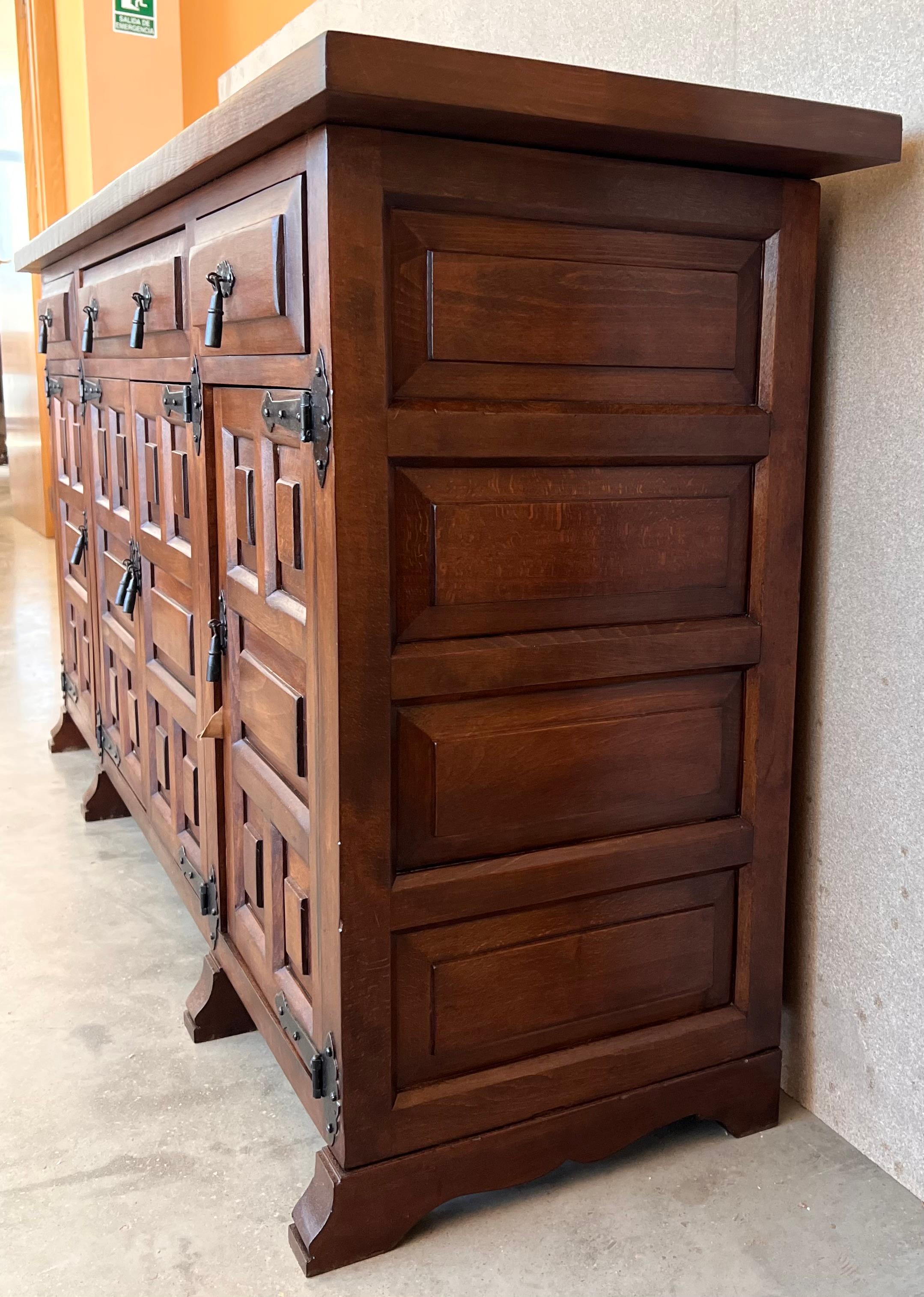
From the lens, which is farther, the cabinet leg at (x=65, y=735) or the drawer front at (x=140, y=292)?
the cabinet leg at (x=65, y=735)

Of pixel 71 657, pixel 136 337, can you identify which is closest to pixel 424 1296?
pixel 136 337

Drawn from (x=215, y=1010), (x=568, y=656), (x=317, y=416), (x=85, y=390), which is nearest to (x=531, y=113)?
(x=317, y=416)

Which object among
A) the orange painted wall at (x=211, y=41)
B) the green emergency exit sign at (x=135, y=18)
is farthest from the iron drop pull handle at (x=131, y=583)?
the green emergency exit sign at (x=135, y=18)

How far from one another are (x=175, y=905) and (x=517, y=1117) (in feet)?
3.78

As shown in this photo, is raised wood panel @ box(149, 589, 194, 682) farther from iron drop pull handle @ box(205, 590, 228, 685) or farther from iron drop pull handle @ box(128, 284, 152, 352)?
iron drop pull handle @ box(128, 284, 152, 352)

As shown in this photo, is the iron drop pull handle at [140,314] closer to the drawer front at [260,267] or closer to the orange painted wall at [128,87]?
the drawer front at [260,267]

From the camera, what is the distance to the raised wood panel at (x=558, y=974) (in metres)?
1.43

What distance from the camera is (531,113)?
120cm

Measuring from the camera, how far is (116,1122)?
1707 mm

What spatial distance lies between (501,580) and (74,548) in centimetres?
198

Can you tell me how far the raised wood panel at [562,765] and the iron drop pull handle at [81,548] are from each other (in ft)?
5.52

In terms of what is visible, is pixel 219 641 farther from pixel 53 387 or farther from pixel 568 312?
pixel 53 387

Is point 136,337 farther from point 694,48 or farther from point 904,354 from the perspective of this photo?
point 904,354

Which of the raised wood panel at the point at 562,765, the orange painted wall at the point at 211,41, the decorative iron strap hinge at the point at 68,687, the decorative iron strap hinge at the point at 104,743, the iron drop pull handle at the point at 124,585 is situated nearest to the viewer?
the raised wood panel at the point at 562,765
